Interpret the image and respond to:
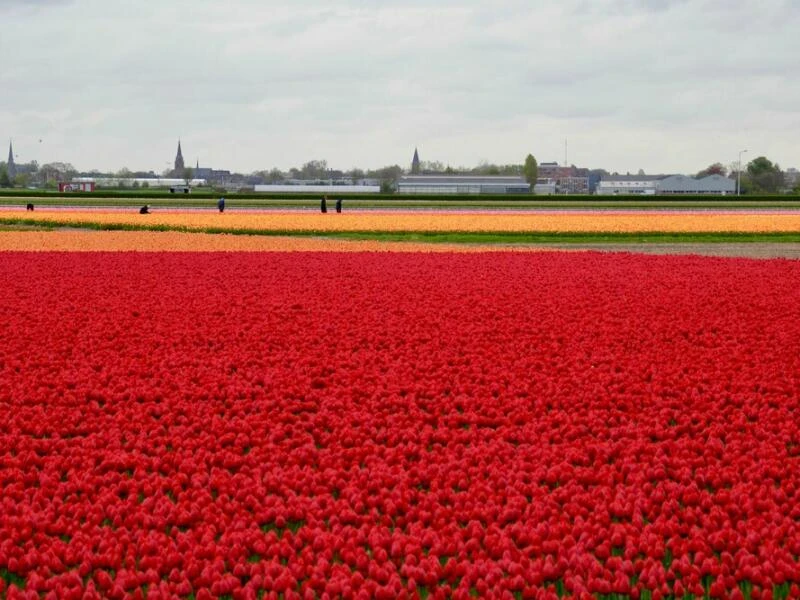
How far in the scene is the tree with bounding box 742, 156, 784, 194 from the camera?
15350cm

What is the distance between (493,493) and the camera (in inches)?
262

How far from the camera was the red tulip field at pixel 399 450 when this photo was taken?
545 cm

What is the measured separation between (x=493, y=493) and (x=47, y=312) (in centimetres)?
997

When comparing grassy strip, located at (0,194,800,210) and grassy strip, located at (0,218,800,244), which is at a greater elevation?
grassy strip, located at (0,194,800,210)

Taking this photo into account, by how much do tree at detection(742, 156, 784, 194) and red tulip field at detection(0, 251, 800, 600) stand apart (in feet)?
484

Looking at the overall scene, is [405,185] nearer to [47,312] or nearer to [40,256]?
[40,256]

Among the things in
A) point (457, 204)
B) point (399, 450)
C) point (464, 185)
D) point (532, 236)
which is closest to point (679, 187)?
point (464, 185)

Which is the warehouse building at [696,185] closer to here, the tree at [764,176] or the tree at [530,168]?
the tree at [764,176]

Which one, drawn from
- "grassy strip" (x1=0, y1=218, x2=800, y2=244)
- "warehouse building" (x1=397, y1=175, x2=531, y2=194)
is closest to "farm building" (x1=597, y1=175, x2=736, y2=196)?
"warehouse building" (x1=397, y1=175, x2=531, y2=194)

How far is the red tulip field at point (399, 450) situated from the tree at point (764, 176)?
5802 inches

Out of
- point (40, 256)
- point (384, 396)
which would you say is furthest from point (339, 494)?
point (40, 256)

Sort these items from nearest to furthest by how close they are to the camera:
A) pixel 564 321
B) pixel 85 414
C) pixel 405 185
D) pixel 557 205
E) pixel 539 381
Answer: pixel 85 414, pixel 539 381, pixel 564 321, pixel 557 205, pixel 405 185

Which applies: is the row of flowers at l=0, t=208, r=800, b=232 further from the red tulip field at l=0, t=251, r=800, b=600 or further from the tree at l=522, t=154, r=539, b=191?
the tree at l=522, t=154, r=539, b=191

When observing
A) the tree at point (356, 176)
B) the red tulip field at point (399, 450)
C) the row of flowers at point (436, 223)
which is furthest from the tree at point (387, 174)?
the red tulip field at point (399, 450)
